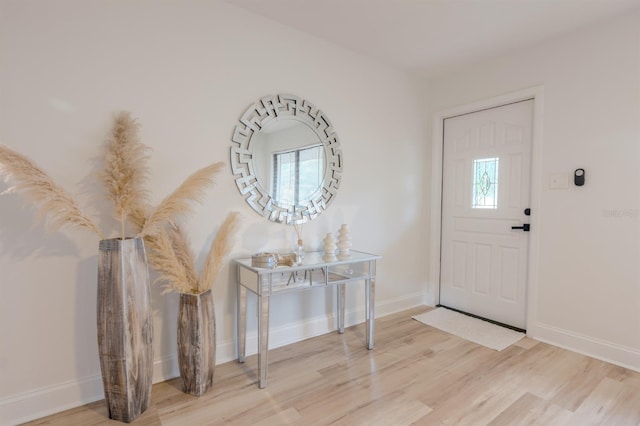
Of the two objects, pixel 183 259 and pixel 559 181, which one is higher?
pixel 559 181

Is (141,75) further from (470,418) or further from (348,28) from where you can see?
(470,418)

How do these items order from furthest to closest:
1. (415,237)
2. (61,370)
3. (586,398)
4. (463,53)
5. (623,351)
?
1. (415,237)
2. (463,53)
3. (623,351)
4. (586,398)
5. (61,370)

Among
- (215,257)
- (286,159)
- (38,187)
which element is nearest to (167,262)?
(215,257)

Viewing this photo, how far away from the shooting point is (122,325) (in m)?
1.60

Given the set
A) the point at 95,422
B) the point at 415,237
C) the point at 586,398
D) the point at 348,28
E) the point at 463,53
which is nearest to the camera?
the point at 95,422

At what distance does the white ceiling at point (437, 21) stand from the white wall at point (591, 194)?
8.5 inches

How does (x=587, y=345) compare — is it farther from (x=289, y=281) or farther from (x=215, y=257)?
(x=215, y=257)

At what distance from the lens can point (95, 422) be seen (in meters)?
1.66

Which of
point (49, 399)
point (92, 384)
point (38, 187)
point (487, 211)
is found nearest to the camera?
point (38, 187)

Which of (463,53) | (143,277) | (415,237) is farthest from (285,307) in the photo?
(463,53)

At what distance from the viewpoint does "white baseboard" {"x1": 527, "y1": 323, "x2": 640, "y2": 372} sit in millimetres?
2254

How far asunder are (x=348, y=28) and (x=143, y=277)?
7.36ft

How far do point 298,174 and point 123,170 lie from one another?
126 centimetres

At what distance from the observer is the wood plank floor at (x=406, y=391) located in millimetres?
1717
